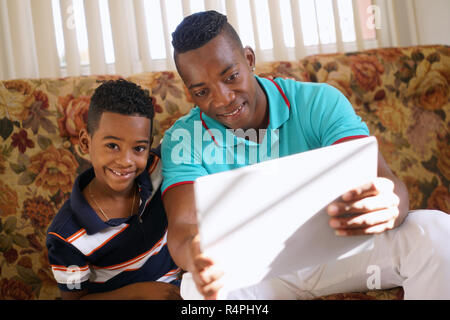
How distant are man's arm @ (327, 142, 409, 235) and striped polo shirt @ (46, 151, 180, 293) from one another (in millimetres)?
591

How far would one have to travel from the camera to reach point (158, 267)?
1.12 meters

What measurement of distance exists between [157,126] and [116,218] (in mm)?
425

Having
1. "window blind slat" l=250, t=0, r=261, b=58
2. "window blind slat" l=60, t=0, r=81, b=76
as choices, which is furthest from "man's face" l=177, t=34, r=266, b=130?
"window blind slat" l=60, t=0, r=81, b=76

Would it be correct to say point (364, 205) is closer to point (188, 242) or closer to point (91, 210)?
point (188, 242)

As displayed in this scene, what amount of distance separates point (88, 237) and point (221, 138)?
0.44 meters

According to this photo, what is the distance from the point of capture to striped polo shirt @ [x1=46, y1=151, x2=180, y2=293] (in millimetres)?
1011

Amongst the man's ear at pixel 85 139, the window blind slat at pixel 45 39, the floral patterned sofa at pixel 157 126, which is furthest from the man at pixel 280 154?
the window blind slat at pixel 45 39

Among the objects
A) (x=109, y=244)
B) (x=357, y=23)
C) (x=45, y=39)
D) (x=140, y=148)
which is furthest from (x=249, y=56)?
(x=45, y=39)

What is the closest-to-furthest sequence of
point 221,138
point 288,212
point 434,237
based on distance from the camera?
point 288,212 < point 434,237 < point 221,138

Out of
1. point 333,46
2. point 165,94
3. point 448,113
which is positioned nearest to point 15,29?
point 165,94

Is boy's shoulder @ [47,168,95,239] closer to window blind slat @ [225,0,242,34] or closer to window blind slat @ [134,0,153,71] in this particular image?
window blind slat @ [134,0,153,71]

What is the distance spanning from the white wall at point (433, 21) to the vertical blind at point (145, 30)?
0.05m

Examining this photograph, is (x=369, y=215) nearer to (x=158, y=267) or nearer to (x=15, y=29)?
(x=158, y=267)

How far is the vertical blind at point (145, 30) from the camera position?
1.89 metres
